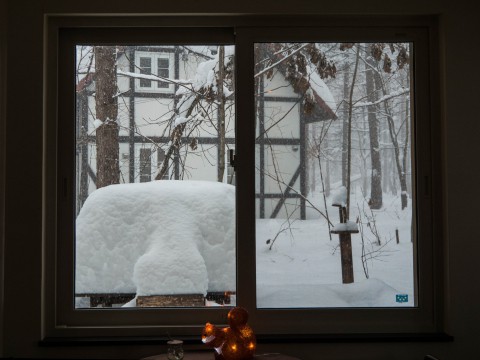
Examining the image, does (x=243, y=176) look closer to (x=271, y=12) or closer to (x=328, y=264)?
(x=328, y=264)

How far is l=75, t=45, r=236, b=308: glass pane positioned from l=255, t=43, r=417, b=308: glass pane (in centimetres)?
21

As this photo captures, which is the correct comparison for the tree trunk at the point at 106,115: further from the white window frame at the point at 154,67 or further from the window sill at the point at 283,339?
the window sill at the point at 283,339

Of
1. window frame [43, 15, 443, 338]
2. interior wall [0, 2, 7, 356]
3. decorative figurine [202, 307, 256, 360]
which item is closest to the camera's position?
decorative figurine [202, 307, 256, 360]

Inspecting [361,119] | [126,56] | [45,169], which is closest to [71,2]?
[126,56]

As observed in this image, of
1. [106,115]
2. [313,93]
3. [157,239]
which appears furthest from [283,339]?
[106,115]

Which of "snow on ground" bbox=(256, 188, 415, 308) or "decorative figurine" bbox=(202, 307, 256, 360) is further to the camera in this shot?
"snow on ground" bbox=(256, 188, 415, 308)

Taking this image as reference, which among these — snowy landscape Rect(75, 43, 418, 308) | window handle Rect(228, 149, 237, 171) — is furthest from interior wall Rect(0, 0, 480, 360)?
window handle Rect(228, 149, 237, 171)

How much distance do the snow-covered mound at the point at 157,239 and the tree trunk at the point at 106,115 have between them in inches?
3.4

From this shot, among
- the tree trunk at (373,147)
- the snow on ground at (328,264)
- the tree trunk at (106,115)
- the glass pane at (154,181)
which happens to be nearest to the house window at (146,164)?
the glass pane at (154,181)

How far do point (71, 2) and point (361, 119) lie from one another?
5.47 ft

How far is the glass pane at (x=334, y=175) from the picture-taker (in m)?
3.42

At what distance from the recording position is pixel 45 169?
333 centimetres

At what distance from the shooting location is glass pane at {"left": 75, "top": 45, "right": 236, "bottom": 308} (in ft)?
11.1

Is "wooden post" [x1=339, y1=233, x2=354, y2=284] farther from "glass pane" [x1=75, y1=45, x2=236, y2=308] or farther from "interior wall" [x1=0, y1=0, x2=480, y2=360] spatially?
"glass pane" [x1=75, y1=45, x2=236, y2=308]
